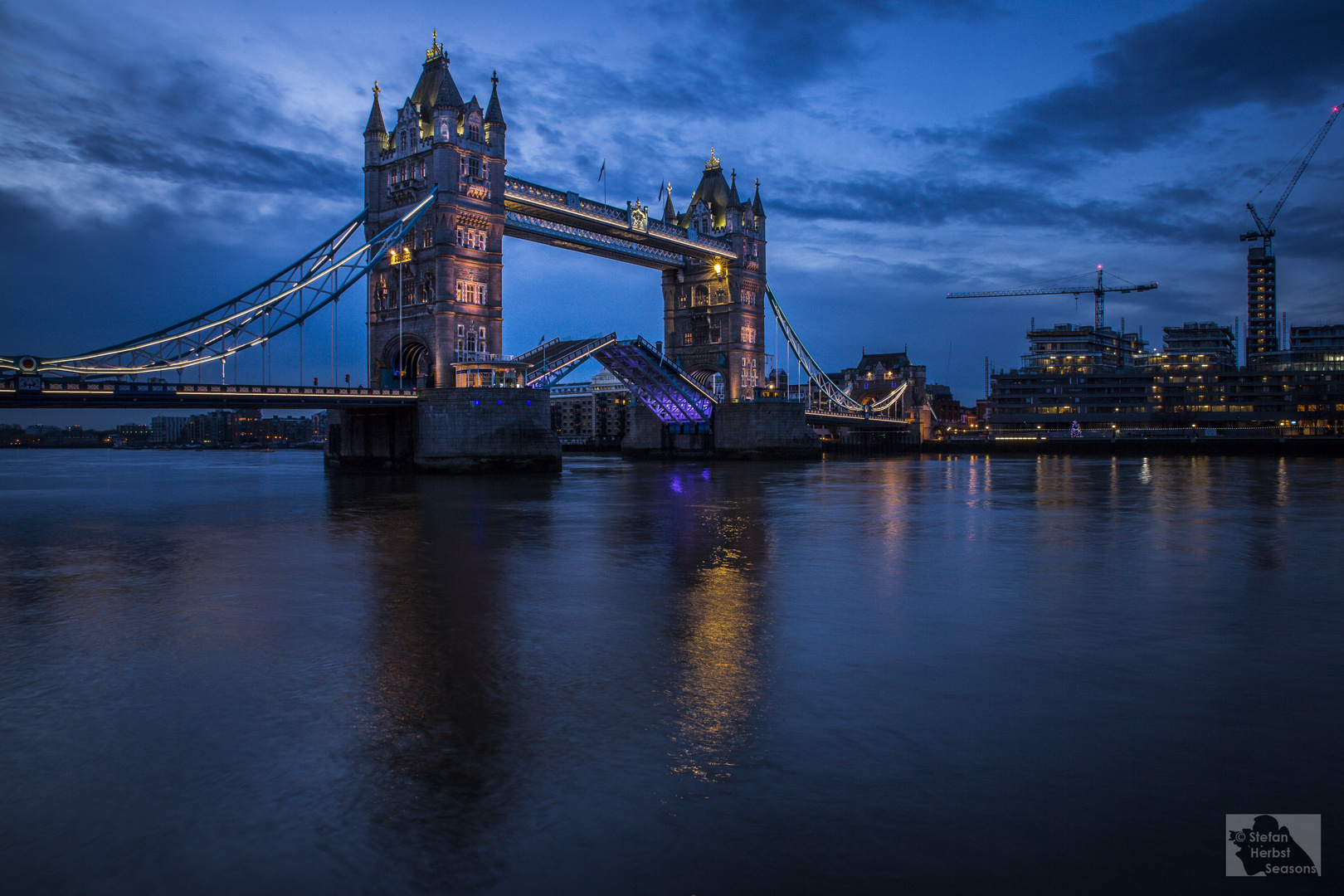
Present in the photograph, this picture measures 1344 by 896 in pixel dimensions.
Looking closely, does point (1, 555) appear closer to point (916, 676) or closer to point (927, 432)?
point (916, 676)

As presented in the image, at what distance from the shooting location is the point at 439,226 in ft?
129

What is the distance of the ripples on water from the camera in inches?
150

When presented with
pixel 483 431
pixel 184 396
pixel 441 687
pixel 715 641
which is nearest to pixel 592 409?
pixel 483 431

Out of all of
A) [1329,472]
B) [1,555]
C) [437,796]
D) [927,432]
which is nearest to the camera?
[437,796]

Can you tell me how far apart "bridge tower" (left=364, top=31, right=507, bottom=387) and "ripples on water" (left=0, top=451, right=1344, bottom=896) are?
90.4ft

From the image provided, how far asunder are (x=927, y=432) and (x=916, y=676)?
101 meters

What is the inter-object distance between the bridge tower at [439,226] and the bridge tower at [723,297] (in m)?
21.8

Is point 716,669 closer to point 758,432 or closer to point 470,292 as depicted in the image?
point 470,292

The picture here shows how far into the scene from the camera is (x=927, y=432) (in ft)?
339

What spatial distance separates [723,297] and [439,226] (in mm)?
26025

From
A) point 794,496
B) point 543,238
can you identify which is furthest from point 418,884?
point 543,238

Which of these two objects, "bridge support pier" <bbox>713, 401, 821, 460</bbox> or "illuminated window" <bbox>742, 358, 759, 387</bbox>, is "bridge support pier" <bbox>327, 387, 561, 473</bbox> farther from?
"illuminated window" <bbox>742, 358, 759, 387</bbox>

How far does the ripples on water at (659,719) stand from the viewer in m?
3.81

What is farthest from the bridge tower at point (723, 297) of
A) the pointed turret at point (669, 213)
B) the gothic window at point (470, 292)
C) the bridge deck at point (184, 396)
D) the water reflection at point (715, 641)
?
the water reflection at point (715, 641)
